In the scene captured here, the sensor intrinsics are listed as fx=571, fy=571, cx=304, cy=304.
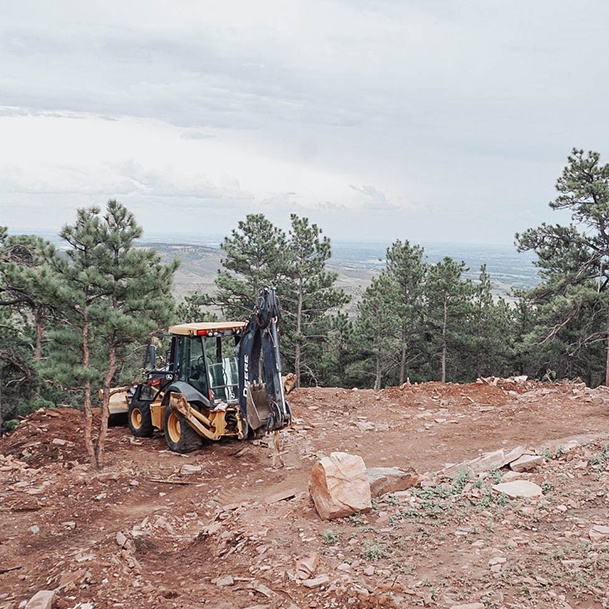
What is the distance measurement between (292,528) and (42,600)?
8.12ft

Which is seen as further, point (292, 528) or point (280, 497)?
point (280, 497)

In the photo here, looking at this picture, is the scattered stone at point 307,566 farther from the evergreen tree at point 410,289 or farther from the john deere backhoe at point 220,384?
the evergreen tree at point 410,289

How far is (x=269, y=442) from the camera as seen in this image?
11.3 meters

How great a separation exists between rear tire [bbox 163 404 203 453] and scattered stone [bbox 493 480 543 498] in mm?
6032

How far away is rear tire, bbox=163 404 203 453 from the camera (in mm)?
10849

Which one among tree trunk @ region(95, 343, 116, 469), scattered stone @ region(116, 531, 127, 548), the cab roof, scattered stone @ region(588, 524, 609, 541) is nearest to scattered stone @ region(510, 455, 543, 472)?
scattered stone @ region(588, 524, 609, 541)

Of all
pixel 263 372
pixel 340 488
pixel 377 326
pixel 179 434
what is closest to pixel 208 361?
pixel 263 372

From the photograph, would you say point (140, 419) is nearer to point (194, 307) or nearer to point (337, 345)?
point (194, 307)

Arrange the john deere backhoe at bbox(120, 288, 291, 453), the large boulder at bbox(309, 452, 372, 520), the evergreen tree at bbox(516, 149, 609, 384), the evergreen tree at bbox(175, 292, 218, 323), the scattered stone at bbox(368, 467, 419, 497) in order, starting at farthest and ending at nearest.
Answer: the evergreen tree at bbox(175, 292, 218, 323) < the evergreen tree at bbox(516, 149, 609, 384) < the john deere backhoe at bbox(120, 288, 291, 453) < the scattered stone at bbox(368, 467, 419, 497) < the large boulder at bbox(309, 452, 372, 520)

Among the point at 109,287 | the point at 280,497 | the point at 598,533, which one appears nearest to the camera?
the point at 598,533

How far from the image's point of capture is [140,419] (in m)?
12.4

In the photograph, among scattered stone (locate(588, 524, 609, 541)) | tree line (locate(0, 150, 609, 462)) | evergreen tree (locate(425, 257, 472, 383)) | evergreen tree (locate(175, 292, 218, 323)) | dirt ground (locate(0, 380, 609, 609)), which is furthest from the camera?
evergreen tree (locate(425, 257, 472, 383))

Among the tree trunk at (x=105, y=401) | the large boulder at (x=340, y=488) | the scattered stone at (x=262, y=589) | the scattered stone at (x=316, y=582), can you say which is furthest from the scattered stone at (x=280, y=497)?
the tree trunk at (x=105, y=401)

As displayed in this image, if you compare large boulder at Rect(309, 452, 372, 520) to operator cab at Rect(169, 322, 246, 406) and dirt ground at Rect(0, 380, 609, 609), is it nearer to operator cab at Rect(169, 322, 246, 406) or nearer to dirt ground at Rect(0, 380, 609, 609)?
dirt ground at Rect(0, 380, 609, 609)
